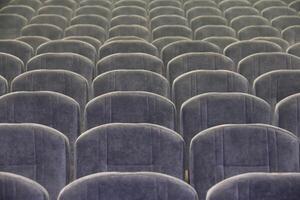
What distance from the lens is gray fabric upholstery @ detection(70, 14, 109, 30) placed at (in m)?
5.81

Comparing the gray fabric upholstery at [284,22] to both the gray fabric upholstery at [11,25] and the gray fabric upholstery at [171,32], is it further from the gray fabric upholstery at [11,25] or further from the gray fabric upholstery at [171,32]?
the gray fabric upholstery at [11,25]

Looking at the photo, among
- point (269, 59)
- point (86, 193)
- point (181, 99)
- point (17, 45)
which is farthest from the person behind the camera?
point (17, 45)

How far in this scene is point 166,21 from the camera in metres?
5.95

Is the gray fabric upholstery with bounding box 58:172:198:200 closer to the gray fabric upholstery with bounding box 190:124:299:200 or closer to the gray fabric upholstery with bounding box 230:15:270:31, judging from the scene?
the gray fabric upholstery with bounding box 190:124:299:200

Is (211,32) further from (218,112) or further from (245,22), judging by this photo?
(218,112)

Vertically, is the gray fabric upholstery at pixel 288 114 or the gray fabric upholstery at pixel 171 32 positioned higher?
the gray fabric upholstery at pixel 288 114

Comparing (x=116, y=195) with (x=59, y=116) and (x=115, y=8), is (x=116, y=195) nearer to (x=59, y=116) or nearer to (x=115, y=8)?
(x=59, y=116)

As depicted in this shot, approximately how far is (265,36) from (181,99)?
2071mm

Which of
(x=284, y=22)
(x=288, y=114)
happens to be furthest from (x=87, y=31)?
(x=288, y=114)

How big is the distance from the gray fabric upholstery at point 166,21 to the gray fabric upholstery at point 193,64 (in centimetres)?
187

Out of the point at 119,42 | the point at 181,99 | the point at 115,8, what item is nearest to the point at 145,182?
the point at 181,99

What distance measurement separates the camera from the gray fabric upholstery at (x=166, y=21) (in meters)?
5.91

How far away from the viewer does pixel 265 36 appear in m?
5.34

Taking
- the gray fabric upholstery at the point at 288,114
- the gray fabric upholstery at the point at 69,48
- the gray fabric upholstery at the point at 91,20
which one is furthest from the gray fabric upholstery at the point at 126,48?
the gray fabric upholstery at the point at 288,114
